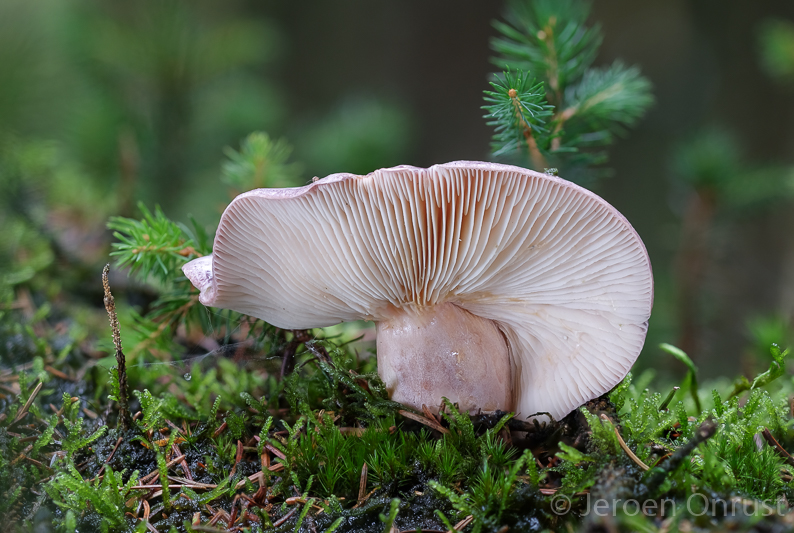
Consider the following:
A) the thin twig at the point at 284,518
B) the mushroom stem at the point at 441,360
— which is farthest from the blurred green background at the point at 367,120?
the thin twig at the point at 284,518

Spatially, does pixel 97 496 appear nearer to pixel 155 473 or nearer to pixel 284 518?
pixel 155 473

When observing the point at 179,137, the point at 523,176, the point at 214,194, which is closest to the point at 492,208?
the point at 523,176

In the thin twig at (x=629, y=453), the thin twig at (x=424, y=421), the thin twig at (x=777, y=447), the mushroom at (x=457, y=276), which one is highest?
the mushroom at (x=457, y=276)

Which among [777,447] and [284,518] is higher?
[777,447]

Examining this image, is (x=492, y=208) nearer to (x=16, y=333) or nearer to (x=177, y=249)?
(x=177, y=249)

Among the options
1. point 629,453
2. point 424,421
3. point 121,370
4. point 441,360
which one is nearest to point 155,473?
point 121,370

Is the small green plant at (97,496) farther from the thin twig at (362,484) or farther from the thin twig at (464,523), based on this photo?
the thin twig at (464,523)
